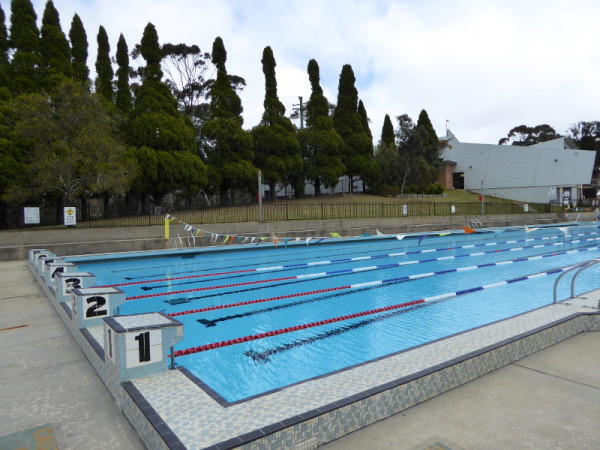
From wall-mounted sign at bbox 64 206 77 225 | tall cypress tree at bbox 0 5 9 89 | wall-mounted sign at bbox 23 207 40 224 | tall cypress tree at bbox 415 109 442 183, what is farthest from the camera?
tall cypress tree at bbox 415 109 442 183

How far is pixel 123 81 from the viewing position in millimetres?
26094

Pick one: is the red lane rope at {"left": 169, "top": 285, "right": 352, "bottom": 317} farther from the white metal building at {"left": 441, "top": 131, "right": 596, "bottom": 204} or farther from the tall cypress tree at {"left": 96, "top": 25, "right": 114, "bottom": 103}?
the white metal building at {"left": 441, "top": 131, "right": 596, "bottom": 204}

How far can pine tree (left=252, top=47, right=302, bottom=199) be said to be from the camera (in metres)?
28.8

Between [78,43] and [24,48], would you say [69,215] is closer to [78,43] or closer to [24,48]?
[24,48]

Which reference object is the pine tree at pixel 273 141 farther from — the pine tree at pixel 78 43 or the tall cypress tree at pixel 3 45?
the tall cypress tree at pixel 3 45

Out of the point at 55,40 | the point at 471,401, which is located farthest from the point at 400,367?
the point at 55,40

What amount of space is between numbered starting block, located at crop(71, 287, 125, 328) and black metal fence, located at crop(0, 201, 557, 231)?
12.8 metres

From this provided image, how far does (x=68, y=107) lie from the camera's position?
15.9 meters

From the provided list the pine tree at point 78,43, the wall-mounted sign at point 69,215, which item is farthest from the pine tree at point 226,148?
the wall-mounted sign at point 69,215

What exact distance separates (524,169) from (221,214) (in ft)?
115

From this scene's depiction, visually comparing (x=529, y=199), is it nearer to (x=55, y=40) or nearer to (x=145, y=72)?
(x=145, y=72)

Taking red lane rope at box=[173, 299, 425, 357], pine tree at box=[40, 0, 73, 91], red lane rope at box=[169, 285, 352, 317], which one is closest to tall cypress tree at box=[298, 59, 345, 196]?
pine tree at box=[40, 0, 73, 91]

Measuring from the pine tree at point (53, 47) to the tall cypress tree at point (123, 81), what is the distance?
189 inches

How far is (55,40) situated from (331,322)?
22407 millimetres
